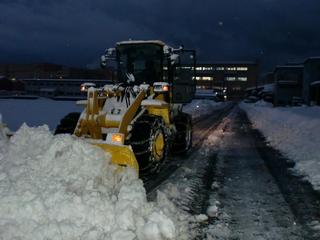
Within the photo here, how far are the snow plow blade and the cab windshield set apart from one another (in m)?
3.63

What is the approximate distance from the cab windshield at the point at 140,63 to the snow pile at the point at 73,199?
13.4ft

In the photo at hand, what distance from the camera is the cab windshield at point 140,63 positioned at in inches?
415

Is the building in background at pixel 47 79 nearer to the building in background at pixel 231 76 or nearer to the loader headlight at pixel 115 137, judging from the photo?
the loader headlight at pixel 115 137

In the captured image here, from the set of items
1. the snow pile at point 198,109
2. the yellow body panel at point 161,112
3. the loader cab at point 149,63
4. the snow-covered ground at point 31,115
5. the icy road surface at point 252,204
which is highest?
the loader cab at point 149,63

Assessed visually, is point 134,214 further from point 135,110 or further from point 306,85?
point 306,85

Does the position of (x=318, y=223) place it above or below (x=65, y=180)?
below

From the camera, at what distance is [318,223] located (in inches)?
236

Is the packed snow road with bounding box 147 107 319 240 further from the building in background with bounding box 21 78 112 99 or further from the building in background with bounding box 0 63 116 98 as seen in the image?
the building in background with bounding box 21 78 112 99

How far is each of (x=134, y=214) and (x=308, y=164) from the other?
6091 millimetres

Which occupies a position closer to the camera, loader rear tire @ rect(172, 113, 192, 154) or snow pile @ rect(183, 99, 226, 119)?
loader rear tire @ rect(172, 113, 192, 154)

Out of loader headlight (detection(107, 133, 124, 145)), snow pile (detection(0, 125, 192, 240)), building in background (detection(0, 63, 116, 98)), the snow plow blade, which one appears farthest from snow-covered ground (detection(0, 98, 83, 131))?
building in background (detection(0, 63, 116, 98))

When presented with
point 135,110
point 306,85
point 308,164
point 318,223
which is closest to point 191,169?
point 135,110

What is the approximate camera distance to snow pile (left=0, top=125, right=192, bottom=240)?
16.3ft

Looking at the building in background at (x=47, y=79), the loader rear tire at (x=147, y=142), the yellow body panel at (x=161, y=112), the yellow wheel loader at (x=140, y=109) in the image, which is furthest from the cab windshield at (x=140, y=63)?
the building in background at (x=47, y=79)
